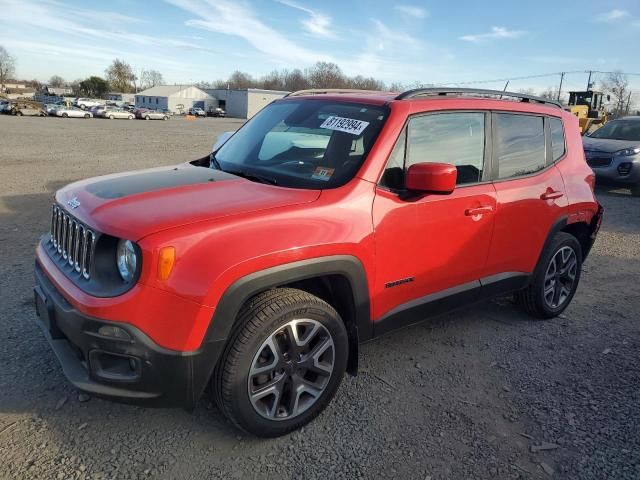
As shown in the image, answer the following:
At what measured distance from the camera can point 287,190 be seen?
2875mm

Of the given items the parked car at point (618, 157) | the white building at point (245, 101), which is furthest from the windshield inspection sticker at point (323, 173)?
the white building at point (245, 101)

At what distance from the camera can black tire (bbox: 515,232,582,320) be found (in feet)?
14.0

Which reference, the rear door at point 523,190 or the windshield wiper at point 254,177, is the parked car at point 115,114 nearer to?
the windshield wiper at point 254,177

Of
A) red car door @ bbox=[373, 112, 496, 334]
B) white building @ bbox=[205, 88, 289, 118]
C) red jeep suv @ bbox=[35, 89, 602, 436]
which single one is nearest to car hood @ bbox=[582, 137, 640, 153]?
red jeep suv @ bbox=[35, 89, 602, 436]

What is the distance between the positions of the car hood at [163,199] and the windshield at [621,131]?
11324mm

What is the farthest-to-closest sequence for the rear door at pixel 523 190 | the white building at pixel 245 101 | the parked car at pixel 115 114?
the white building at pixel 245 101
the parked car at pixel 115 114
the rear door at pixel 523 190

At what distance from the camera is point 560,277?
4543mm

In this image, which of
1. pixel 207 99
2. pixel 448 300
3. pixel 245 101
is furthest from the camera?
pixel 207 99

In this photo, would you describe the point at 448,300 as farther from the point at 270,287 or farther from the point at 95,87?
the point at 95,87

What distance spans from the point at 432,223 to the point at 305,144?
100 centimetres

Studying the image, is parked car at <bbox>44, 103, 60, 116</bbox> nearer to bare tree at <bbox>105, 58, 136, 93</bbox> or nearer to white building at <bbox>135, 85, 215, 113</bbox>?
white building at <bbox>135, 85, 215, 113</bbox>

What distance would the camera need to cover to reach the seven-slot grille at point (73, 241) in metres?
2.55

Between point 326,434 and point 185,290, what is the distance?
120 cm

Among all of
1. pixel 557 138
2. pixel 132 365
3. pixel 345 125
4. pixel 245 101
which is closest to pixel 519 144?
pixel 557 138
